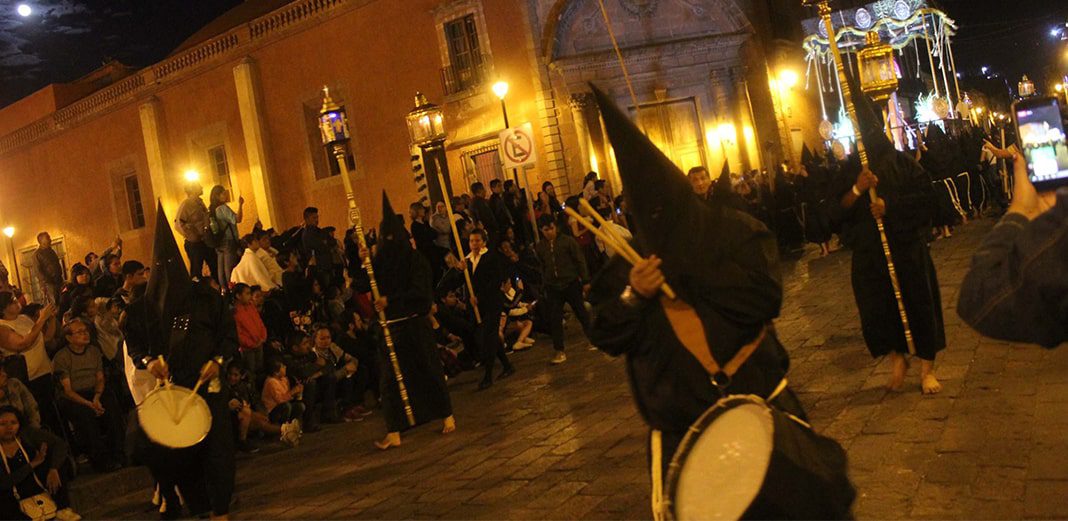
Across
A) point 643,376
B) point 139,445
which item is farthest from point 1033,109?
point 139,445

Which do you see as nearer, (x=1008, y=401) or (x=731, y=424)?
(x=731, y=424)

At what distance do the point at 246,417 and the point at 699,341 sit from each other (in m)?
8.16

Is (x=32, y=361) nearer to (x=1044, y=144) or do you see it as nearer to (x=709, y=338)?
(x=709, y=338)

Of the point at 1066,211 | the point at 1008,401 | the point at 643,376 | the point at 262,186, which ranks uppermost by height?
the point at 262,186

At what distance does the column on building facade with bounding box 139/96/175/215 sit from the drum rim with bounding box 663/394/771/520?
3208cm

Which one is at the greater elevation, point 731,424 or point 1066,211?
point 1066,211

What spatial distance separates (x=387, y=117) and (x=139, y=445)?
20944mm

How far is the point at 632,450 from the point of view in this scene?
23.9 feet

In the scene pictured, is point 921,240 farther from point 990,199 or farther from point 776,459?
point 990,199

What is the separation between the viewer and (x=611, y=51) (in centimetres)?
2533

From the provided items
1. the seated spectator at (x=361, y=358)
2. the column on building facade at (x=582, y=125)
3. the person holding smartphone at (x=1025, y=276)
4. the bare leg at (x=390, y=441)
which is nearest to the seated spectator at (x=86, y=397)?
the seated spectator at (x=361, y=358)

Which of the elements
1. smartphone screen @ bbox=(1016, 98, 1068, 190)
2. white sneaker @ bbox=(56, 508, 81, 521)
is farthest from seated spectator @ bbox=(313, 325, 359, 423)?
smartphone screen @ bbox=(1016, 98, 1068, 190)

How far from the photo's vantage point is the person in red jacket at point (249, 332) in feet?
38.7

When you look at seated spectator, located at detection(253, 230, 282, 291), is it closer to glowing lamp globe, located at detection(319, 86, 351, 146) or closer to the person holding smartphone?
glowing lamp globe, located at detection(319, 86, 351, 146)
